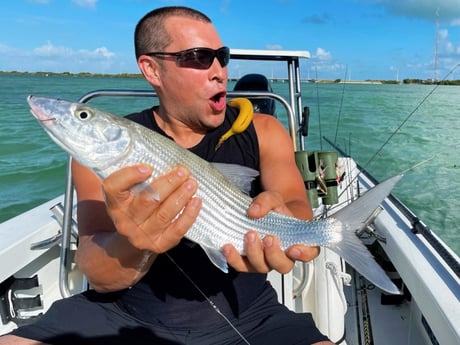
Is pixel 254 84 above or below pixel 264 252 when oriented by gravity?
above

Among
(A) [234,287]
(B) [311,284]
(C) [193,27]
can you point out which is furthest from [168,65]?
(B) [311,284]

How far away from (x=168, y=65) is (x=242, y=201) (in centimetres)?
103

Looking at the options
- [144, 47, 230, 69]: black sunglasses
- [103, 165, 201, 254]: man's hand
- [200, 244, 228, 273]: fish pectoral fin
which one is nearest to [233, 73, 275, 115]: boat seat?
[144, 47, 230, 69]: black sunglasses

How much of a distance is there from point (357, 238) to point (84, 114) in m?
1.27

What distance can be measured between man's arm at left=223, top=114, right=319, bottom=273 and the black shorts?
1.29 ft

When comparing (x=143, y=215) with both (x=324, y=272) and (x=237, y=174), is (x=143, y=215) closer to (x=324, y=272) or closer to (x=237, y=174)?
(x=237, y=174)

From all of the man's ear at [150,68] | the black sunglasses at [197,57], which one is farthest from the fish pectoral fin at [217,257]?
the man's ear at [150,68]

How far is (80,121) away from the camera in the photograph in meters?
1.76

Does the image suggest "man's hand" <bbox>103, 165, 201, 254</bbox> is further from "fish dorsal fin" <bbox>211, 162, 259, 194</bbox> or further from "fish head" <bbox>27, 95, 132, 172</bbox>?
"fish dorsal fin" <bbox>211, 162, 259, 194</bbox>

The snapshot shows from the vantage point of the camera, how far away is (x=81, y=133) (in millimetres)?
1757

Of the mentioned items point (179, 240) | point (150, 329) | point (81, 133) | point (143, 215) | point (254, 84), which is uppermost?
point (254, 84)

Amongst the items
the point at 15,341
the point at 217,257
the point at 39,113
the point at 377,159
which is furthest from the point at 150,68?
the point at 377,159

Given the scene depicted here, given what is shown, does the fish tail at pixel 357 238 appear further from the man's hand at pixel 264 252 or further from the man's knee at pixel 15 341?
the man's knee at pixel 15 341

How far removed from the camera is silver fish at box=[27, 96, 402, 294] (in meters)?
1.74
